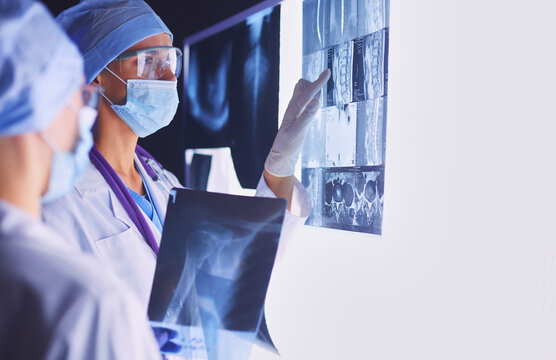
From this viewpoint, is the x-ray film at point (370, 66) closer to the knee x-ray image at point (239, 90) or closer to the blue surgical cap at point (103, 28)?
the knee x-ray image at point (239, 90)

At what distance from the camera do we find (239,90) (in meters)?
1.76

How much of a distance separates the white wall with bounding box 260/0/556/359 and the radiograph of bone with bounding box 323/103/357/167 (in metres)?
0.13

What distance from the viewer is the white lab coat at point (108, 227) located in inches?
41.9

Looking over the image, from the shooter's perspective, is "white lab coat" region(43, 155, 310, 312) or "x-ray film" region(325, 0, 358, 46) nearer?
"white lab coat" region(43, 155, 310, 312)

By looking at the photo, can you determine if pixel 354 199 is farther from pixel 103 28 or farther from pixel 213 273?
pixel 103 28

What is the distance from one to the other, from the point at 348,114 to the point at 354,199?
0.23 m

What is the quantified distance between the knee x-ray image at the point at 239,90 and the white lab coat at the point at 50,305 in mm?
1078

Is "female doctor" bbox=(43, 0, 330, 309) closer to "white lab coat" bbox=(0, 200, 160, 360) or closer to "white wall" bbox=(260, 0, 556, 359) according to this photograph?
"white wall" bbox=(260, 0, 556, 359)

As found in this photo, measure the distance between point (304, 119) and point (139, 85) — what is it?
19.5 inches

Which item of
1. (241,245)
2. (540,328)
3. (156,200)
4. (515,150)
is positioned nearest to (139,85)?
(156,200)

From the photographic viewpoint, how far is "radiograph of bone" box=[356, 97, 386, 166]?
113 centimetres

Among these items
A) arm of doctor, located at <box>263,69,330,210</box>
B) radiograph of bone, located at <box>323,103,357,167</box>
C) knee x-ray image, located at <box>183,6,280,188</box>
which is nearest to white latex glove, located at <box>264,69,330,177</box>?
arm of doctor, located at <box>263,69,330,210</box>

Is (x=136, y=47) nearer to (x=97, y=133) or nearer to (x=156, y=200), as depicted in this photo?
(x=97, y=133)

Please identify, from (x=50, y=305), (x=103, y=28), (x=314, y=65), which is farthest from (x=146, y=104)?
(x=50, y=305)
